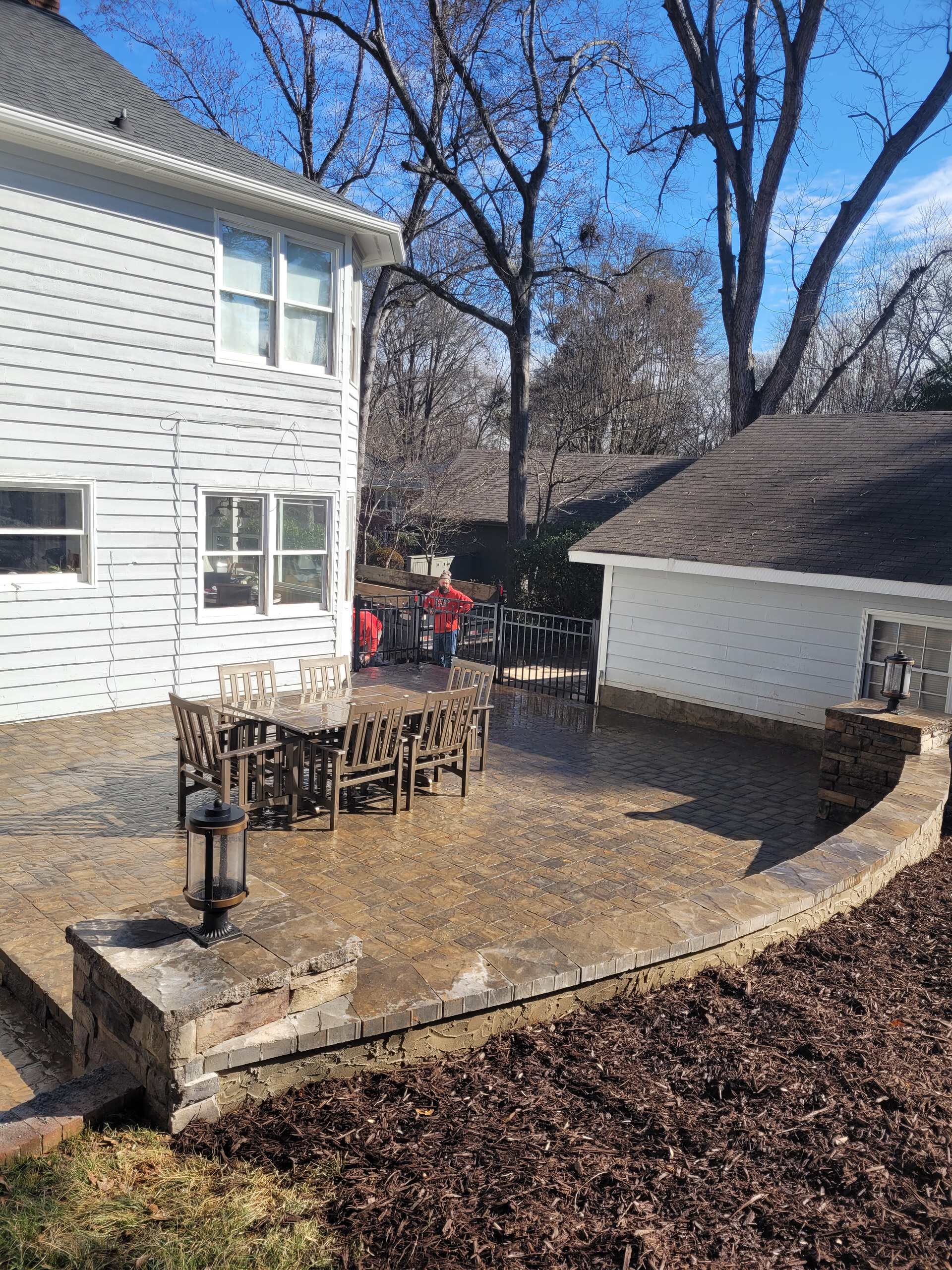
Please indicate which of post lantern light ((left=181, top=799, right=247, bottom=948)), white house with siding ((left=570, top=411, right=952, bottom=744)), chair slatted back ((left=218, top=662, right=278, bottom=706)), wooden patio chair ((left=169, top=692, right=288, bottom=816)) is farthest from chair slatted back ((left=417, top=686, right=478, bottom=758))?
white house with siding ((left=570, top=411, right=952, bottom=744))

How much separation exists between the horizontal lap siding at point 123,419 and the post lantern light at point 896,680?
7713 millimetres

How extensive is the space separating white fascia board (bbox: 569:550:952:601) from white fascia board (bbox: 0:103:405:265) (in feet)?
17.7

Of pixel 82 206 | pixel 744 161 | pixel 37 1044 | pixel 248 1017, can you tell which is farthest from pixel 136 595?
pixel 744 161

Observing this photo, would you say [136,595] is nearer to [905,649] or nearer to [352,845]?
[352,845]

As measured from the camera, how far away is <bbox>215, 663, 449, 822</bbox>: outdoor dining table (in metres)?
7.65

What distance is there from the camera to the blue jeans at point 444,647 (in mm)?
15766

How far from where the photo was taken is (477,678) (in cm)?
1020

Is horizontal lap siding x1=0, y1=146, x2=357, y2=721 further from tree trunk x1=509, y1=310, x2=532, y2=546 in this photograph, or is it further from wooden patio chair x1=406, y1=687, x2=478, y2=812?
tree trunk x1=509, y1=310, x2=532, y2=546

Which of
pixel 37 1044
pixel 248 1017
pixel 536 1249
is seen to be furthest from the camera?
pixel 37 1044

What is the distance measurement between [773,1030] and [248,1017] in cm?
227

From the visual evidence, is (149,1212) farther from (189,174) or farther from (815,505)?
(815,505)

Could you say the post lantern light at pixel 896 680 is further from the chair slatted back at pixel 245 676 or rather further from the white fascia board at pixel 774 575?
the chair slatted back at pixel 245 676

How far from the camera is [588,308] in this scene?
30.2 m

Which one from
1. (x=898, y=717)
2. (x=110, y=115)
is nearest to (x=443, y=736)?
(x=898, y=717)
